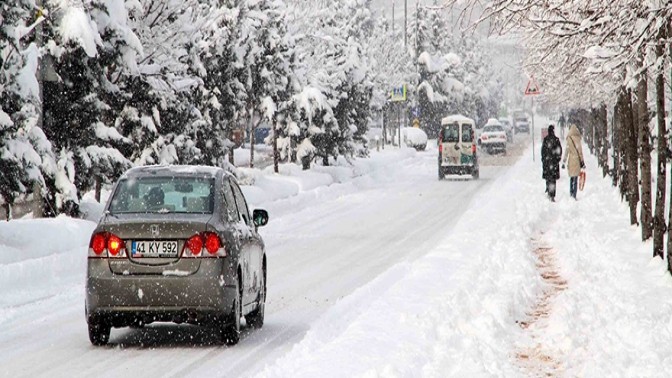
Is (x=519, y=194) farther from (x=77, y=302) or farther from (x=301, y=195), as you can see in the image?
(x=77, y=302)

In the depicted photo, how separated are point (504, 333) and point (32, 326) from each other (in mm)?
5153

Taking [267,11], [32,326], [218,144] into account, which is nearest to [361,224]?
[218,144]

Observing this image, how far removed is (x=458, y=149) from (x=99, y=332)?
36926 millimetres

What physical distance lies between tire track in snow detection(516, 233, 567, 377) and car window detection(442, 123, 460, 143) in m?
29.7

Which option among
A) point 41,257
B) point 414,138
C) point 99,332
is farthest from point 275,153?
point 414,138

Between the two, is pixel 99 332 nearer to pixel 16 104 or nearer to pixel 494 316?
pixel 494 316

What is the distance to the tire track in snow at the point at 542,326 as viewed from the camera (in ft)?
29.5

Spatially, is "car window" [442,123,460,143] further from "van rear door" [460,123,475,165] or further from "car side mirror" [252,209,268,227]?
"car side mirror" [252,209,268,227]

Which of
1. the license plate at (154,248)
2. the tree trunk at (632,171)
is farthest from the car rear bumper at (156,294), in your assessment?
the tree trunk at (632,171)

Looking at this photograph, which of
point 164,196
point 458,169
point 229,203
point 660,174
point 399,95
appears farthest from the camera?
point 399,95

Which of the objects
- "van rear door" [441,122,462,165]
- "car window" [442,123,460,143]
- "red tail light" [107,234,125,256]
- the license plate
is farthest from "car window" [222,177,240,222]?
"car window" [442,123,460,143]

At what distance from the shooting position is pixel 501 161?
212 ft

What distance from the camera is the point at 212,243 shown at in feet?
33.7

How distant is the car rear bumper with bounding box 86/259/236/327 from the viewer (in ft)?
33.1
